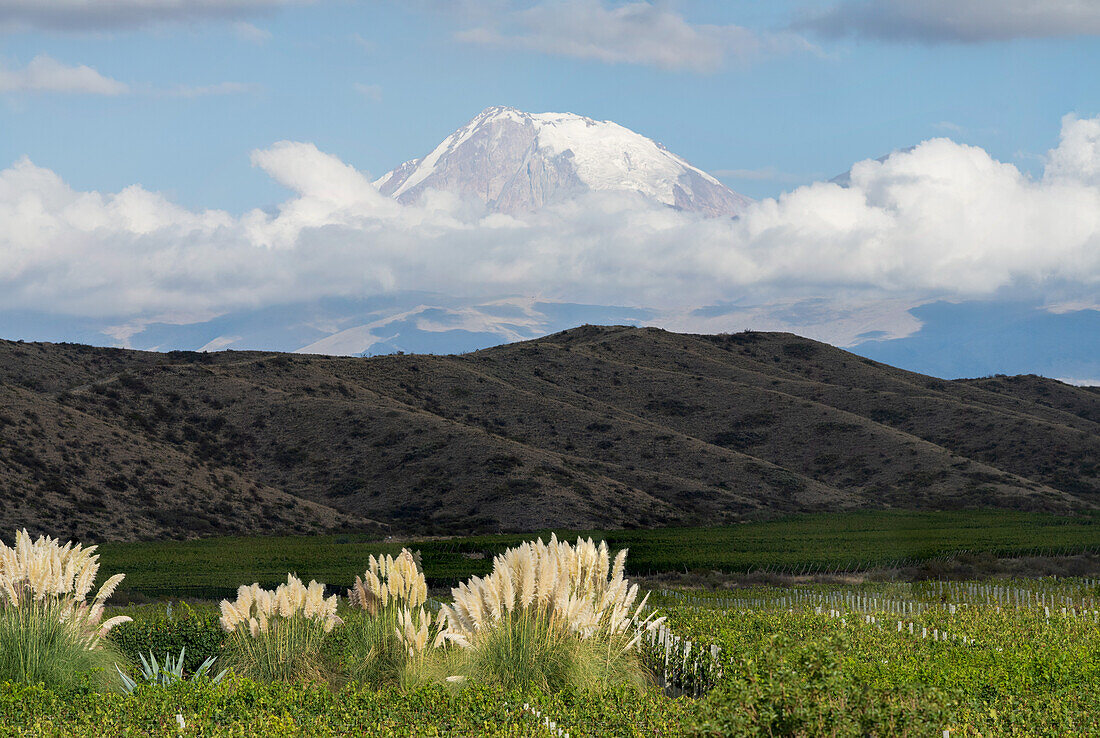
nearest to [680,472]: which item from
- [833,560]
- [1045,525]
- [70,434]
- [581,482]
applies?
[581,482]

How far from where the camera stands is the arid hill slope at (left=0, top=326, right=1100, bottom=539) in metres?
62.1

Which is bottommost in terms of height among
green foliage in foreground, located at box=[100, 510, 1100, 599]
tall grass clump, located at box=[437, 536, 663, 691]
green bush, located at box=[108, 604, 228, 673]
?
green foliage in foreground, located at box=[100, 510, 1100, 599]

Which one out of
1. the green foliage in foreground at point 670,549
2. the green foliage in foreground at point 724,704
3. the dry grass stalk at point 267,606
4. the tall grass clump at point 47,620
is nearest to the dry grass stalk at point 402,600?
the dry grass stalk at point 267,606

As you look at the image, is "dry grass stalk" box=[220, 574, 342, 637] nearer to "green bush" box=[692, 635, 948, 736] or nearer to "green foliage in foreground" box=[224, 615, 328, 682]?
"green foliage in foreground" box=[224, 615, 328, 682]

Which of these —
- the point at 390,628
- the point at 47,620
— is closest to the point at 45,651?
the point at 47,620

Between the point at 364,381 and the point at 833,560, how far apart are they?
6035 cm

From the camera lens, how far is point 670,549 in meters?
43.5

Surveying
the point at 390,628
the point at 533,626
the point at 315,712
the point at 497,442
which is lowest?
the point at 315,712

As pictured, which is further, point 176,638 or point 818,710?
point 176,638

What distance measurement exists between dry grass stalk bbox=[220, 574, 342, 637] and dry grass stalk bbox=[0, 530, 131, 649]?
1284 mm

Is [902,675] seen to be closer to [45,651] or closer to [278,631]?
[278,631]

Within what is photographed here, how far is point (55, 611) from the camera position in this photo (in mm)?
11273

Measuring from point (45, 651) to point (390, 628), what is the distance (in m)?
3.84

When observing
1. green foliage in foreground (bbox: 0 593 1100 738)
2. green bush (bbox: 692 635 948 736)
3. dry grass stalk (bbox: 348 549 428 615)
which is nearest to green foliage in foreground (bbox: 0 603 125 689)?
green foliage in foreground (bbox: 0 593 1100 738)
